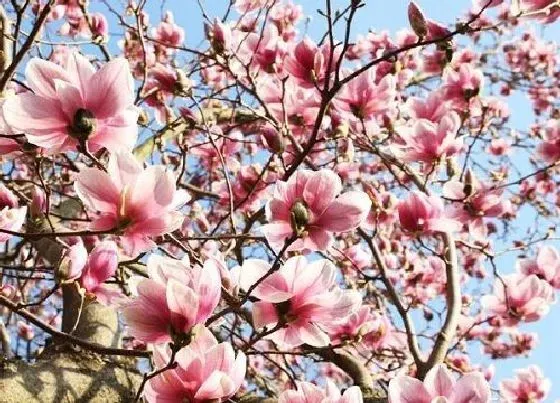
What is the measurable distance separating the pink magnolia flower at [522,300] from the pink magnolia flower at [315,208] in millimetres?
916

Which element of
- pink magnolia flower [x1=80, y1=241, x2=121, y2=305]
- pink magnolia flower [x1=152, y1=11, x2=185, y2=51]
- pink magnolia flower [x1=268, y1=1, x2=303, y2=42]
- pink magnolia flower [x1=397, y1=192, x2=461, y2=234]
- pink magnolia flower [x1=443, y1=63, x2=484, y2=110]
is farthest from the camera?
pink magnolia flower [x1=268, y1=1, x2=303, y2=42]

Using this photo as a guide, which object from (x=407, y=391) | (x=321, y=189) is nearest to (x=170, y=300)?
(x=321, y=189)

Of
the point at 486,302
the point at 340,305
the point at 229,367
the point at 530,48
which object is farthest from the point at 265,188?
the point at 530,48

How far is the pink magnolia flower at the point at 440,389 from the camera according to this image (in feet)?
3.35

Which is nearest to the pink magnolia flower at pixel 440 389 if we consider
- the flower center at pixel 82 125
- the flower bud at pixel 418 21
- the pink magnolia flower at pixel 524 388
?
the flower center at pixel 82 125

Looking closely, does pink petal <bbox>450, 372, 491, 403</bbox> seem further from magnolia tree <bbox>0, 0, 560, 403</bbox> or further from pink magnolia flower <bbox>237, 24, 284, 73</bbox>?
pink magnolia flower <bbox>237, 24, 284, 73</bbox>

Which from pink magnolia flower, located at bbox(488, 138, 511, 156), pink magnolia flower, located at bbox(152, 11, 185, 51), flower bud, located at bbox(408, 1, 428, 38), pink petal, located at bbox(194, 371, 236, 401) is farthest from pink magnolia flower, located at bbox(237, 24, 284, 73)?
pink magnolia flower, located at bbox(488, 138, 511, 156)

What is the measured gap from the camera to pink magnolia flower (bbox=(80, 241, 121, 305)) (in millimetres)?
1160

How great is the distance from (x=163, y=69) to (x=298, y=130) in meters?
0.48

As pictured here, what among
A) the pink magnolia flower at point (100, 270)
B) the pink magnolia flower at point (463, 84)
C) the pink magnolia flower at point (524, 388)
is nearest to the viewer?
the pink magnolia flower at point (100, 270)

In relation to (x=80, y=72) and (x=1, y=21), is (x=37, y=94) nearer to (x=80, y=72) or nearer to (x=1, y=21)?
(x=80, y=72)

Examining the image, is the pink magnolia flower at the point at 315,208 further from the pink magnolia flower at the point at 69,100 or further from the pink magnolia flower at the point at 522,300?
the pink magnolia flower at the point at 522,300

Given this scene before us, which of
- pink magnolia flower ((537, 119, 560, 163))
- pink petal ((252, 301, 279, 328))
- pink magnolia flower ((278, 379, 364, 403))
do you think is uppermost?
pink magnolia flower ((537, 119, 560, 163))

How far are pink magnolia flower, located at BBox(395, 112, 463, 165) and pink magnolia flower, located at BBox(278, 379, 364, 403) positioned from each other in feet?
2.96
